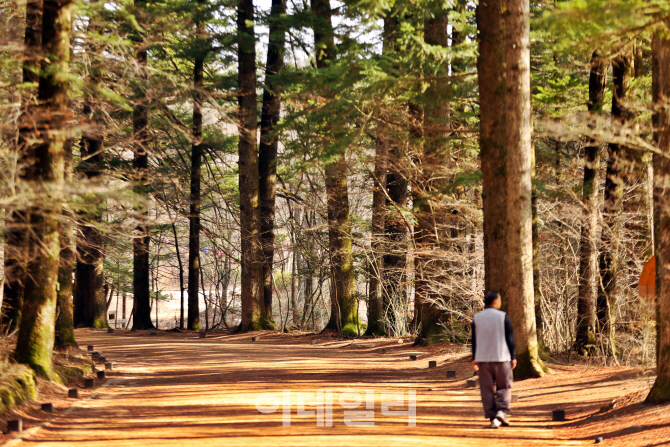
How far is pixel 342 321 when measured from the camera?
72.3 ft

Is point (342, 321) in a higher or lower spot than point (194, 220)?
lower

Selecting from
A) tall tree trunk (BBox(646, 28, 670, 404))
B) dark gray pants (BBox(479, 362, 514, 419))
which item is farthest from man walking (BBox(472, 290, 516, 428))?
tall tree trunk (BBox(646, 28, 670, 404))

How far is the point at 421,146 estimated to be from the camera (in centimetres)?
1620

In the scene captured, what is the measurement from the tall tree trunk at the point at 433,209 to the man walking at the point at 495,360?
6742mm

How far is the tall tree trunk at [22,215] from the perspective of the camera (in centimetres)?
854

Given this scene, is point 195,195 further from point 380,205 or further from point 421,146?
point 421,146

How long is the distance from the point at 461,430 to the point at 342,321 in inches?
577

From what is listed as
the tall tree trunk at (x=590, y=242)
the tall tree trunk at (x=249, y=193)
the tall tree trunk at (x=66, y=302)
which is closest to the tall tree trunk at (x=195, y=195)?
the tall tree trunk at (x=249, y=193)

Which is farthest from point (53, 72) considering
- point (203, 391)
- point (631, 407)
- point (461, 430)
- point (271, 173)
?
point (271, 173)

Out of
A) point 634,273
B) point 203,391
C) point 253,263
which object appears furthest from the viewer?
point 253,263

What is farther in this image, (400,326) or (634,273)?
(400,326)

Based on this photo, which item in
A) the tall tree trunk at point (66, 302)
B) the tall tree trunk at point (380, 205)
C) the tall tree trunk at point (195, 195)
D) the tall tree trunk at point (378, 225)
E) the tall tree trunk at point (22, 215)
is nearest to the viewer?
the tall tree trunk at point (22, 215)

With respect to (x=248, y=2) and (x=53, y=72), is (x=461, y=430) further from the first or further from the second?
(x=248, y=2)

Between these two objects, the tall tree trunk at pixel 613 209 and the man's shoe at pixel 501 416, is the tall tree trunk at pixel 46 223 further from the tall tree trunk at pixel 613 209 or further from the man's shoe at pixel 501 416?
the tall tree trunk at pixel 613 209
